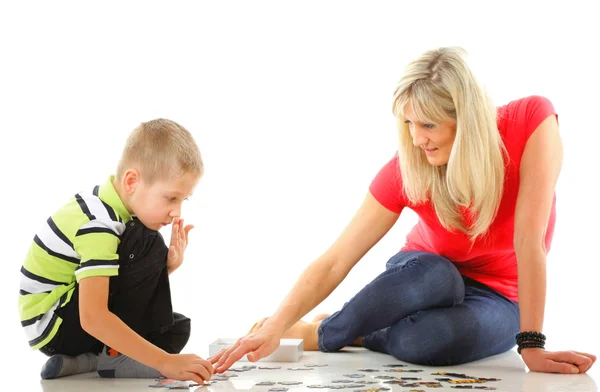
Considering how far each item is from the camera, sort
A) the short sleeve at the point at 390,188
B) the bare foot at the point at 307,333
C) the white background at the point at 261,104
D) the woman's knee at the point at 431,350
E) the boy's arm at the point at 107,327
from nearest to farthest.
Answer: the boy's arm at the point at 107,327, the woman's knee at the point at 431,350, the short sleeve at the point at 390,188, the bare foot at the point at 307,333, the white background at the point at 261,104

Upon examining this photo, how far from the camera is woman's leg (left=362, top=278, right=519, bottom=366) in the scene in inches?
122

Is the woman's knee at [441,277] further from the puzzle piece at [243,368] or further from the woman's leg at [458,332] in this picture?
the puzzle piece at [243,368]

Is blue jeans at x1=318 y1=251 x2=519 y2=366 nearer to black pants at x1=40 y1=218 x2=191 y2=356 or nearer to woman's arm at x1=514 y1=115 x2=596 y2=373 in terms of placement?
woman's arm at x1=514 y1=115 x2=596 y2=373

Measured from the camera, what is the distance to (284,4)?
5312 millimetres

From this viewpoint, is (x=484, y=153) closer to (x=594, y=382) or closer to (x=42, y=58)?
(x=594, y=382)

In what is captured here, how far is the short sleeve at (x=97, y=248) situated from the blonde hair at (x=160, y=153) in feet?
0.65

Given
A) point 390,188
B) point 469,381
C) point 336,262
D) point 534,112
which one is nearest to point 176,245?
→ point 336,262

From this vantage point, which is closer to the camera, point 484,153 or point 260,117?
point 484,153

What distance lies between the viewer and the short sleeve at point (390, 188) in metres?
3.24

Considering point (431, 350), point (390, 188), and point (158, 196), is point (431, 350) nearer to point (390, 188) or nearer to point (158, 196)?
point (390, 188)

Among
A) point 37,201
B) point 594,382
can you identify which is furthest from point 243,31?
point 594,382

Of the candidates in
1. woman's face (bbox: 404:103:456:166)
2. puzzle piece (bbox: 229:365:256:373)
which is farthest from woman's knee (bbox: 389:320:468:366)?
woman's face (bbox: 404:103:456:166)

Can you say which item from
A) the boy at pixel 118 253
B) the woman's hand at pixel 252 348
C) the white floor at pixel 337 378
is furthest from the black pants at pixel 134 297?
the woman's hand at pixel 252 348

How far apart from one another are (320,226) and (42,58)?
6.65ft
